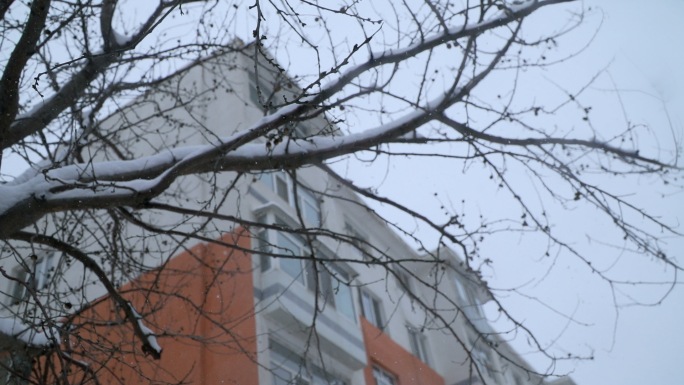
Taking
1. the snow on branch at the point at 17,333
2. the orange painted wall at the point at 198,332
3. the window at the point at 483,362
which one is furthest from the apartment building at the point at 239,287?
the snow on branch at the point at 17,333

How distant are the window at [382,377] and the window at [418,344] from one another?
2.56 metres

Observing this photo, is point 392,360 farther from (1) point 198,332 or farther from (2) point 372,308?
(1) point 198,332

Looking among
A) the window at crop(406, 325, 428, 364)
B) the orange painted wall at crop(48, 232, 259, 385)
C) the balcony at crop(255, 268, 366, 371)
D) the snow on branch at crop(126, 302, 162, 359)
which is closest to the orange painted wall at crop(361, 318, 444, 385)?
the window at crop(406, 325, 428, 364)

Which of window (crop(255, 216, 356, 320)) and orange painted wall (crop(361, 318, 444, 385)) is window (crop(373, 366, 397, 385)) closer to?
orange painted wall (crop(361, 318, 444, 385))

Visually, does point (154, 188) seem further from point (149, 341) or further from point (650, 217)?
point (650, 217)

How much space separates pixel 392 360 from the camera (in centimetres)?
1402

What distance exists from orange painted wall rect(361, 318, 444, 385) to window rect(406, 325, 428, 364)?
1.52 ft

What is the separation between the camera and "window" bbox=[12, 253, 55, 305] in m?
3.99

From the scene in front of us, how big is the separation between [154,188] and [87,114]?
3.06m

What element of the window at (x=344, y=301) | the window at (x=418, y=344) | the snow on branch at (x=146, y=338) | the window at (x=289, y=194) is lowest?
the snow on branch at (x=146, y=338)

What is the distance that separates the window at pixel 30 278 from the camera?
399 centimetres

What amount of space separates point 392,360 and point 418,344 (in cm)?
327

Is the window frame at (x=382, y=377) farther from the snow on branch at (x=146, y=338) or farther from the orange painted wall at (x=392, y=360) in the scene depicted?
the snow on branch at (x=146, y=338)

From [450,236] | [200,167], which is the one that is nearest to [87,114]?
[200,167]
